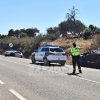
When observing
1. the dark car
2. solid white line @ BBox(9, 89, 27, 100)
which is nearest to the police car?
the dark car

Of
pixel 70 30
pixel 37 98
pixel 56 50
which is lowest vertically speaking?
pixel 37 98

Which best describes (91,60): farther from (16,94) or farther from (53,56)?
(16,94)

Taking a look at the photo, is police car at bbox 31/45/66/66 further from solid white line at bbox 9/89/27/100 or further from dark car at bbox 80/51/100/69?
solid white line at bbox 9/89/27/100

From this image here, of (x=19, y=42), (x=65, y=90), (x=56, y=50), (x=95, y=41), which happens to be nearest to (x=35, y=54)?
(x=56, y=50)

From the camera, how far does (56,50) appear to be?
80.2 feet

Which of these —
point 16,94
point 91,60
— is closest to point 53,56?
point 91,60

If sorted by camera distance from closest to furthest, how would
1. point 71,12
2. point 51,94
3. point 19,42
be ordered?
point 51,94, point 71,12, point 19,42

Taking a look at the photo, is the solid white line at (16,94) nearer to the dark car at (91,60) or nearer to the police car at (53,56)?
the dark car at (91,60)

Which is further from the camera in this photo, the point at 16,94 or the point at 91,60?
the point at 91,60

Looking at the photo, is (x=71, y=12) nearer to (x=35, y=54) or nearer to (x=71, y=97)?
(x=35, y=54)

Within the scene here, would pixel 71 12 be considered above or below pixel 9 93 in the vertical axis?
above

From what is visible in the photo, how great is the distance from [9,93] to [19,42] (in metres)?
71.7

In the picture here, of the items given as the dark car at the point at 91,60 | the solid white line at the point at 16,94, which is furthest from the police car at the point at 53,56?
the solid white line at the point at 16,94

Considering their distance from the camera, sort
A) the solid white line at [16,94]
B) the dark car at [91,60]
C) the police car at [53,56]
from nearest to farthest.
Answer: the solid white line at [16,94] → the dark car at [91,60] → the police car at [53,56]
